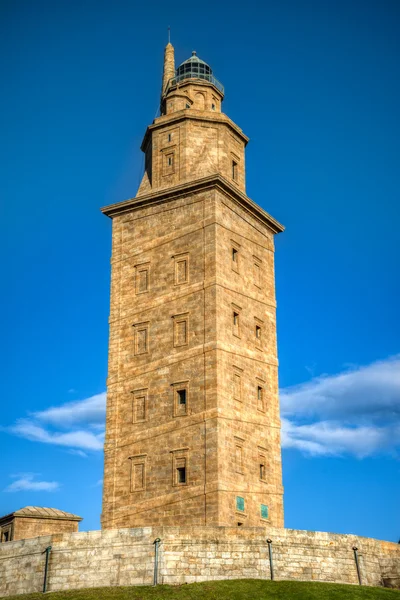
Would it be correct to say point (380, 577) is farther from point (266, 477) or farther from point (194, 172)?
point (194, 172)

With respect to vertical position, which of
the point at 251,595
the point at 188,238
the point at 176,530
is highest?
the point at 188,238

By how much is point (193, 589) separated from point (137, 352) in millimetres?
17850

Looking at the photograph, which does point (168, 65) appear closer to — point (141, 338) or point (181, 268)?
point (181, 268)

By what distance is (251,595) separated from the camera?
98.3 feet

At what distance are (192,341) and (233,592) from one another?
1648 cm

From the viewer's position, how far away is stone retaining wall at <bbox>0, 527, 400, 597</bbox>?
31.8 metres

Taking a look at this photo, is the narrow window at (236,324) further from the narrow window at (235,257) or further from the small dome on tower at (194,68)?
the small dome on tower at (194,68)

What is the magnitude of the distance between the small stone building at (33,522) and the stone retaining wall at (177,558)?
17.8 m

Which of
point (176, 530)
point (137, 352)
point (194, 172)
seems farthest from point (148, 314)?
point (176, 530)

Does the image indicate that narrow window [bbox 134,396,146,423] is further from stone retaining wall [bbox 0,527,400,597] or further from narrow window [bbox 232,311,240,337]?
stone retaining wall [bbox 0,527,400,597]

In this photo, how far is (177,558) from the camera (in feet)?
104

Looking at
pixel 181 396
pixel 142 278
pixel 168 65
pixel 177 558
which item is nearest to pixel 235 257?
pixel 142 278

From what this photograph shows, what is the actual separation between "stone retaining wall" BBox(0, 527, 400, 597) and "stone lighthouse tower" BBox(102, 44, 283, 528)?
6996mm

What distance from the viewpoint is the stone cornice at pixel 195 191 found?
1843 inches
